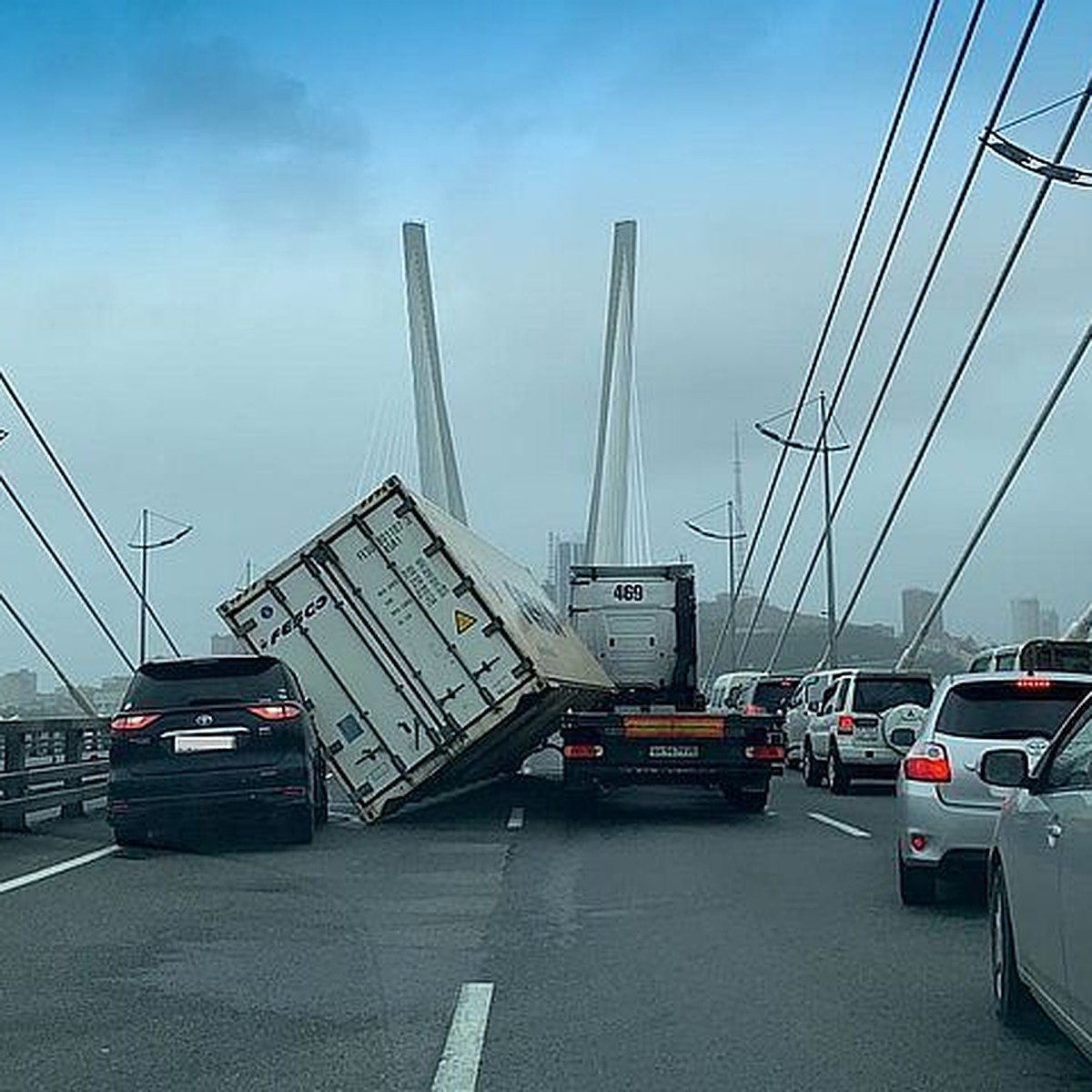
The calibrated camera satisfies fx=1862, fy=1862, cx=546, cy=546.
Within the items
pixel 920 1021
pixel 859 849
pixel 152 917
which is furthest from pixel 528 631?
pixel 920 1021

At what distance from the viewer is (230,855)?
607 inches

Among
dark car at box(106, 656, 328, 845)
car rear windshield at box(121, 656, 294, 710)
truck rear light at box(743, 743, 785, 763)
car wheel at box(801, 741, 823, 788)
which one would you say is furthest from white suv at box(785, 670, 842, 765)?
dark car at box(106, 656, 328, 845)

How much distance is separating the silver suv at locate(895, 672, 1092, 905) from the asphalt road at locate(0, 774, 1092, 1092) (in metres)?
0.38

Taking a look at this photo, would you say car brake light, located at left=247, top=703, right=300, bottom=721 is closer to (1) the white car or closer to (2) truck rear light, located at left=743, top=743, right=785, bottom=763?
(2) truck rear light, located at left=743, top=743, right=785, bottom=763

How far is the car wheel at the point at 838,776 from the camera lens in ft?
82.0

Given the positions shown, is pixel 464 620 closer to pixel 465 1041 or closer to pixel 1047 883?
pixel 465 1041

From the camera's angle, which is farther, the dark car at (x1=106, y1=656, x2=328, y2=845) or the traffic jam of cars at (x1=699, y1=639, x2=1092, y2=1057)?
the dark car at (x1=106, y1=656, x2=328, y2=845)

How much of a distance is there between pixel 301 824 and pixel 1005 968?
31.3 feet

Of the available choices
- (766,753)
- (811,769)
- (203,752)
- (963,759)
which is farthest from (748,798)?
(963,759)

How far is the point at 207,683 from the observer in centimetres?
1587

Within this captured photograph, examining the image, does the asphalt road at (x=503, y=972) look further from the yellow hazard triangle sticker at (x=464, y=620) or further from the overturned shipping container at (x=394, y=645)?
the yellow hazard triangle sticker at (x=464, y=620)

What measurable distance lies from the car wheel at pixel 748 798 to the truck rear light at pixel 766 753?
1.82ft

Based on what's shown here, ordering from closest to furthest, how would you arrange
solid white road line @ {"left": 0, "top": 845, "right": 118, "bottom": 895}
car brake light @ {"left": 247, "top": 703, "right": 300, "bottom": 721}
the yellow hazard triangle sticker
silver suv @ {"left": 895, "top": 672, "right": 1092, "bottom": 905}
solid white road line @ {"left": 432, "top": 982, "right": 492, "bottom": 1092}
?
solid white road line @ {"left": 432, "top": 982, "right": 492, "bottom": 1092}, silver suv @ {"left": 895, "top": 672, "right": 1092, "bottom": 905}, solid white road line @ {"left": 0, "top": 845, "right": 118, "bottom": 895}, car brake light @ {"left": 247, "top": 703, "right": 300, "bottom": 721}, the yellow hazard triangle sticker

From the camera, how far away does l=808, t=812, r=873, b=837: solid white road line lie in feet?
58.2
